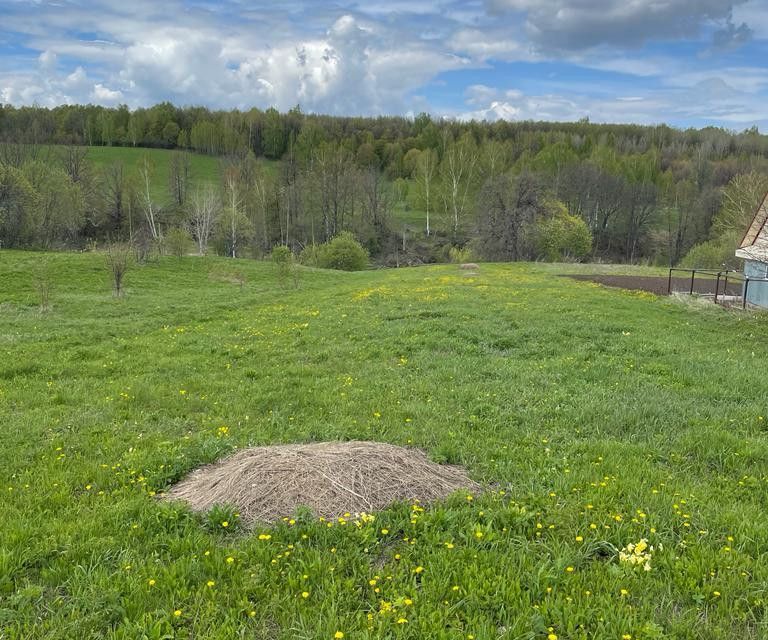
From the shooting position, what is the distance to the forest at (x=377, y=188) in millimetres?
63250

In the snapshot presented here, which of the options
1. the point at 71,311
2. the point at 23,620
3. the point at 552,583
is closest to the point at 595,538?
the point at 552,583

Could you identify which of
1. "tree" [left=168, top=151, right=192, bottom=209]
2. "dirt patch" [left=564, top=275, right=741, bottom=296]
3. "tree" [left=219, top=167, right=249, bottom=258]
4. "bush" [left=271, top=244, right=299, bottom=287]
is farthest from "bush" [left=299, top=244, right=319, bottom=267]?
"tree" [left=168, top=151, right=192, bottom=209]

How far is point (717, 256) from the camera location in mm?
53719

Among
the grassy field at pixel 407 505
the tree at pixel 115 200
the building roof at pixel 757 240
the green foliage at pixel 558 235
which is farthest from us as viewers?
the tree at pixel 115 200

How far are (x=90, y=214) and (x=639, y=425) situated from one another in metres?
82.2

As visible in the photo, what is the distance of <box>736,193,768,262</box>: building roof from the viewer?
90.3 ft

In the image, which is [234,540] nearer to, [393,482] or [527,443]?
[393,482]

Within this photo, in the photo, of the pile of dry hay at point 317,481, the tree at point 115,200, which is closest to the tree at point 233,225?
the tree at point 115,200

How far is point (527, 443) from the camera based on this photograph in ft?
24.6

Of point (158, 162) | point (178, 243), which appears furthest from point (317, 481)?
point (158, 162)

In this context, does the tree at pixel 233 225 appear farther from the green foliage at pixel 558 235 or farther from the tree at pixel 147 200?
the green foliage at pixel 558 235

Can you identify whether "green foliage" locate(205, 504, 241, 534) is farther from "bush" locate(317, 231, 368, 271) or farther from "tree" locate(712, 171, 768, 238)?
"tree" locate(712, 171, 768, 238)

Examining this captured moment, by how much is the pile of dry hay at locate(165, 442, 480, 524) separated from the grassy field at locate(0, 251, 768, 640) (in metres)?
0.25

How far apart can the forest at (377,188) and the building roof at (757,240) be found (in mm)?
26585
